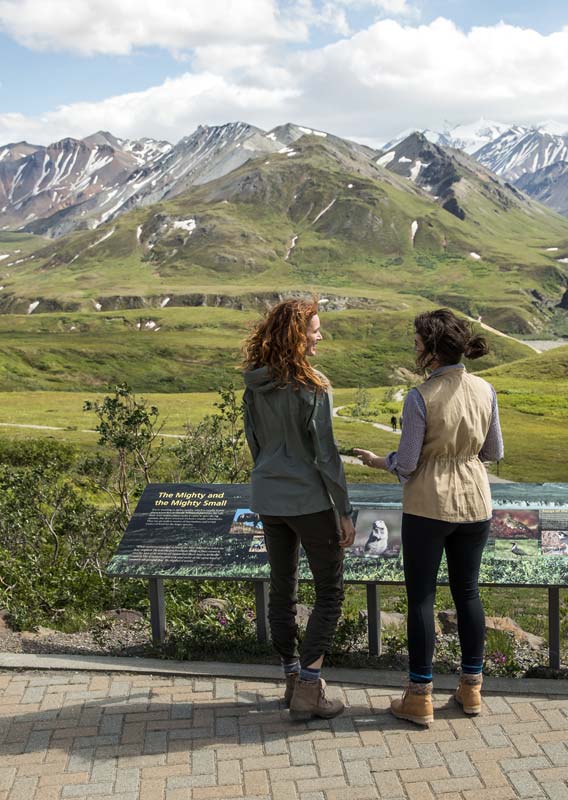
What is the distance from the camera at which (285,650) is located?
6.70 metres

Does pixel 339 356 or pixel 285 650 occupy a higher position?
pixel 285 650

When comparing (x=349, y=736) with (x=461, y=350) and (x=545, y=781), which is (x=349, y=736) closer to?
(x=545, y=781)

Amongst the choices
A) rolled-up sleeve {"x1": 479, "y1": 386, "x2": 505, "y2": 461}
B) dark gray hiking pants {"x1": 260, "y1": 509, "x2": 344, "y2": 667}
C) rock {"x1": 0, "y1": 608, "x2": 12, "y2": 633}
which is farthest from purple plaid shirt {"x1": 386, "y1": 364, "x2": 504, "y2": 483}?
rock {"x1": 0, "y1": 608, "x2": 12, "y2": 633}

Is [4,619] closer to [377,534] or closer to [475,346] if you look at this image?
[377,534]

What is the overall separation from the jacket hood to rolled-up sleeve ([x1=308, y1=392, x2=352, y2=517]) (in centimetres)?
34

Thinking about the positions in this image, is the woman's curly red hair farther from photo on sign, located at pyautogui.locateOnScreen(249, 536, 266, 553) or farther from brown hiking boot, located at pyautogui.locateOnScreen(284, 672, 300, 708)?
brown hiking boot, located at pyautogui.locateOnScreen(284, 672, 300, 708)

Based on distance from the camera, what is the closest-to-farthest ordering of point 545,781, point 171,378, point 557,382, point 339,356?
1. point 545,781
2. point 557,382
3. point 171,378
4. point 339,356

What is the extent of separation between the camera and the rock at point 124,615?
30.6 ft

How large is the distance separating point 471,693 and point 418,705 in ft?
1.55

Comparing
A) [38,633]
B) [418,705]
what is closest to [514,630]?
[418,705]

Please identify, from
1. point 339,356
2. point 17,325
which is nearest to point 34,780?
point 339,356

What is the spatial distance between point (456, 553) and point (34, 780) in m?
3.46

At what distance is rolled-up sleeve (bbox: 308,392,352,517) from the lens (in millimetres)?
6020

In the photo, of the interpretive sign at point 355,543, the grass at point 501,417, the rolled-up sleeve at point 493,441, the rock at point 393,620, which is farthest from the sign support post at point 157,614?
the grass at point 501,417
